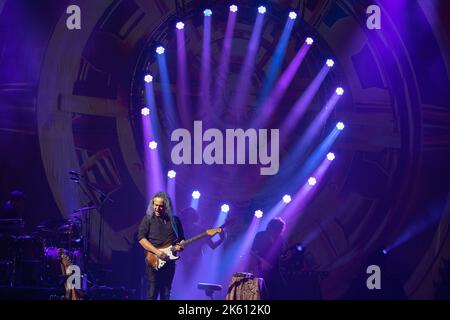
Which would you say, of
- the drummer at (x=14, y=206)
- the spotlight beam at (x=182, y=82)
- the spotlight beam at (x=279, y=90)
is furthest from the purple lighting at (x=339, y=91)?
the drummer at (x=14, y=206)

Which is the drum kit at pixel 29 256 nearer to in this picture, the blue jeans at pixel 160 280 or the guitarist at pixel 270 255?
the blue jeans at pixel 160 280

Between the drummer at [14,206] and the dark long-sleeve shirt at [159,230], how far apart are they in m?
2.02

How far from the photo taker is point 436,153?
8953 millimetres

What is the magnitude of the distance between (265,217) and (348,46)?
2260 mm

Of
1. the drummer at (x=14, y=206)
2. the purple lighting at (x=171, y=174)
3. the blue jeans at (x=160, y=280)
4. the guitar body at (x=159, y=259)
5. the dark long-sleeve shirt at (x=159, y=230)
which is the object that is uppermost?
the purple lighting at (x=171, y=174)

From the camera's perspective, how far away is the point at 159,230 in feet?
23.8

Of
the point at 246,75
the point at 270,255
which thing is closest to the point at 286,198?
the point at 270,255

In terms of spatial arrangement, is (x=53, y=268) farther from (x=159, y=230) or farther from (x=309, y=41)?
(x=309, y=41)

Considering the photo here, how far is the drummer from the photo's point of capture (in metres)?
8.50

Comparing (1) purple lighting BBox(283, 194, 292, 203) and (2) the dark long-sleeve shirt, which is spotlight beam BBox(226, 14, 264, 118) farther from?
(2) the dark long-sleeve shirt

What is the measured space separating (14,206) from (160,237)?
2.29m

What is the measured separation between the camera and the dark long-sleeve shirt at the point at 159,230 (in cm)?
725
